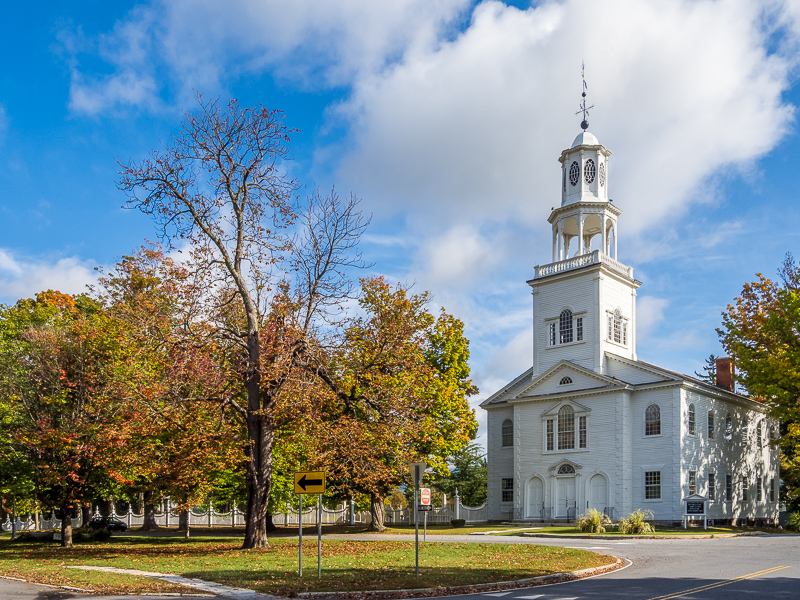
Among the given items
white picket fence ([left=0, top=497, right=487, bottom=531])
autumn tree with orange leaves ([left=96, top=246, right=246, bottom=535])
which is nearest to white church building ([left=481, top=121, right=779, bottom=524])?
white picket fence ([left=0, top=497, right=487, bottom=531])

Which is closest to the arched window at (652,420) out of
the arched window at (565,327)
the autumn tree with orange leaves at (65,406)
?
the arched window at (565,327)

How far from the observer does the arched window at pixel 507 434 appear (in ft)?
153

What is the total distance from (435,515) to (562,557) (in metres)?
28.0

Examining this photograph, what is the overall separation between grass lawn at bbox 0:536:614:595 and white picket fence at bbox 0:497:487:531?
773 inches

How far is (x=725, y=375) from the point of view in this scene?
47.1 meters

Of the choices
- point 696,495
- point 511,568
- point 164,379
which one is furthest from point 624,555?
point 696,495

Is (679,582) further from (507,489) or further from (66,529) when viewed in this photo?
(507,489)

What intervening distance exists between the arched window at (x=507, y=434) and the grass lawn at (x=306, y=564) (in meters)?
22.7

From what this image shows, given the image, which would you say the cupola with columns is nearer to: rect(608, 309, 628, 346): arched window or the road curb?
rect(608, 309, 628, 346): arched window

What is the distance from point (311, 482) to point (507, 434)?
34.2 m

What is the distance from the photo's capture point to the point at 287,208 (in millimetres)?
23578

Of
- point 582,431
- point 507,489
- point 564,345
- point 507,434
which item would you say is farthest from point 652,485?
point 507,434

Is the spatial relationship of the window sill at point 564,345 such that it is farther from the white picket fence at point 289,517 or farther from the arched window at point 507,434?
the white picket fence at point 289,517

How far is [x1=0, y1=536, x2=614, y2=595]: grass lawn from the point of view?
1421cm
